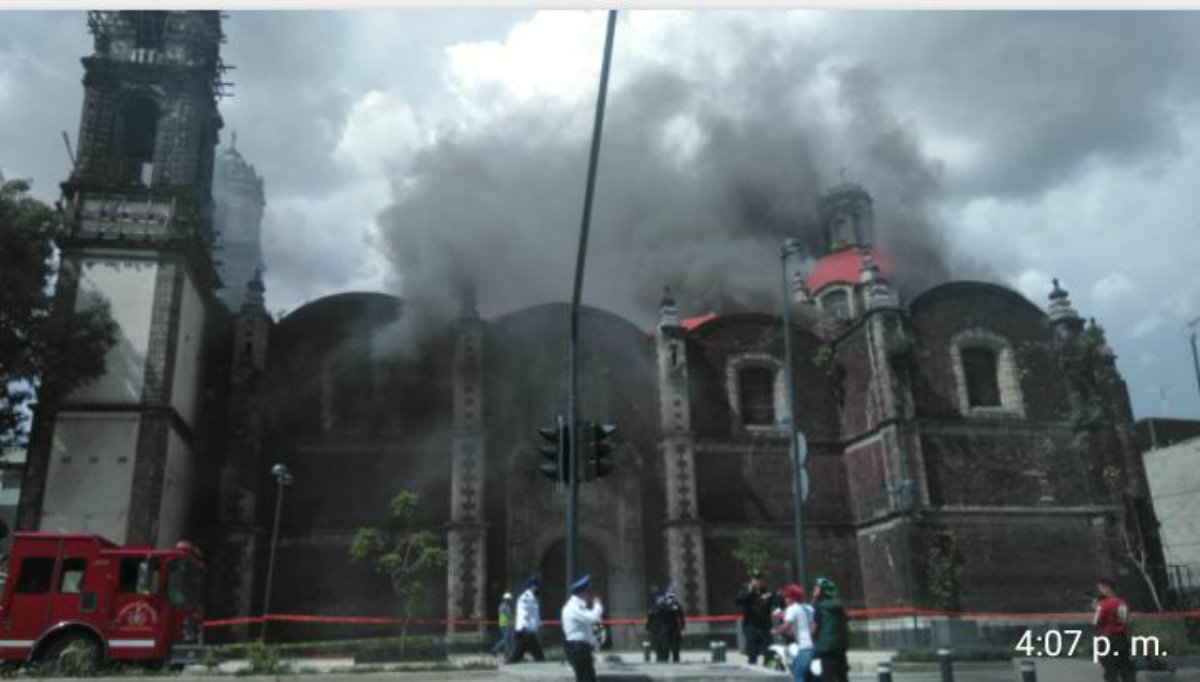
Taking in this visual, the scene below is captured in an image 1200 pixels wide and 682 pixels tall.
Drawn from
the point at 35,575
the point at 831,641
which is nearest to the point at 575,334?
the point at 831,641

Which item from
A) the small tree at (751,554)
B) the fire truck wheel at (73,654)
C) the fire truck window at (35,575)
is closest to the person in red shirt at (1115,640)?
the fire truck wheel at (73,654)

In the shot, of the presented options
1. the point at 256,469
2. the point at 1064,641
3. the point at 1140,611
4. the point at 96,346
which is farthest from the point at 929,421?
the point at 96,346

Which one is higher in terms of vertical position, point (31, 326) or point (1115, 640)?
point (31, 326)

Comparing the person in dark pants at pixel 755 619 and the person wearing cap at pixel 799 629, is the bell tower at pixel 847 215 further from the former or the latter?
the person wearing cap at pixel 799 629

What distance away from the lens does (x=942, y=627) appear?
25797mm

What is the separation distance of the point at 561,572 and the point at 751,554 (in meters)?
5.51

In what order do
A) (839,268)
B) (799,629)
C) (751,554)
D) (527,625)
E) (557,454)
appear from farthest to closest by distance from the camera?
(839,268), (751,554), (527,625), (557,454), (799,629)

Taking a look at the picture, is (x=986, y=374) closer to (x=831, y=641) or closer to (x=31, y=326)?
(x=831, y=641)

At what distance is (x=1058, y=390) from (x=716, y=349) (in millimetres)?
11078

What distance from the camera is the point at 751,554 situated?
2719cm

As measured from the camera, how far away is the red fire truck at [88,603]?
15586 millimetres

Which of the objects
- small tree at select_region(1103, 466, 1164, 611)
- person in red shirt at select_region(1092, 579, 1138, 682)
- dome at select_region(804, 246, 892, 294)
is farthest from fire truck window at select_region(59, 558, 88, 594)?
dome at select_region(804, 246, 892, 294)

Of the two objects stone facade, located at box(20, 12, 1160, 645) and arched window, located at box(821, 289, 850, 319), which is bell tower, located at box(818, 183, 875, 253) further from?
stone facade, located at box(20, 12, 1160, 645)

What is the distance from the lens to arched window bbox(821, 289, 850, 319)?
43406mm
